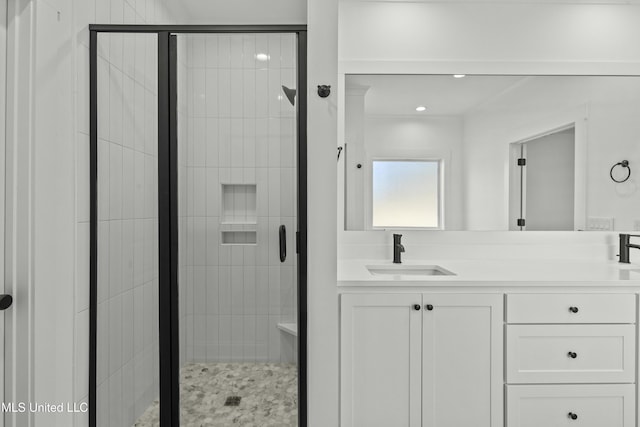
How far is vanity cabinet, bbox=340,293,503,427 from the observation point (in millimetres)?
1714

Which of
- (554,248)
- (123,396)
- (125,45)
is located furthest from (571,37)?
(123,396)

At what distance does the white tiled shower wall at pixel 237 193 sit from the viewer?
1.58 m

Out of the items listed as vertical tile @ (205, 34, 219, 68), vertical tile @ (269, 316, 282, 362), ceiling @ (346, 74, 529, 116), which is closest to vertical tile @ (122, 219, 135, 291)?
vertical tile @ (269, 316, 282, 362)

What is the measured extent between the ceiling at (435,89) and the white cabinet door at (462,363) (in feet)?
3.77

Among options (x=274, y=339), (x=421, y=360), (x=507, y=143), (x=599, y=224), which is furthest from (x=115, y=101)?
(x=599, y=224)

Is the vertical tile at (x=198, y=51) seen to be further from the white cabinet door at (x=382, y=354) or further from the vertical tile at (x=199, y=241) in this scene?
the white cabinet door at (x=382, y=354)

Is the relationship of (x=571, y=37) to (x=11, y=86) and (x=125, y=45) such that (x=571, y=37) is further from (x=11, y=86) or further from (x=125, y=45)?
(x=11, y=86)

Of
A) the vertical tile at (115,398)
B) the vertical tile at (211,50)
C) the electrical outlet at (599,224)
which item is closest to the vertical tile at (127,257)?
the vertical tile at (115,398)

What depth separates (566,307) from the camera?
171cm

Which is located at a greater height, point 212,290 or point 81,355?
point 212,290

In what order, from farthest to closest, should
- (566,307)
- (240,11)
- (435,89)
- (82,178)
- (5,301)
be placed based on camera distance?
(435,89), (240,11), (566,307), (82,178), (5,301)

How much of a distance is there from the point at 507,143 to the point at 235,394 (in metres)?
1.96

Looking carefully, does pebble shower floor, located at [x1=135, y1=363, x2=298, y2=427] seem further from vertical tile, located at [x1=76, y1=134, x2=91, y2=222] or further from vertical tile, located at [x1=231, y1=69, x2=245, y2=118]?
vertical tile, located at [x1=231, y1=69, x2=245, y2=118]

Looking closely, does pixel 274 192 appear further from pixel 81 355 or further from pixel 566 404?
pixel 566 404
